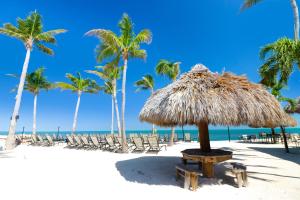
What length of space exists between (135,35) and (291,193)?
456 inches

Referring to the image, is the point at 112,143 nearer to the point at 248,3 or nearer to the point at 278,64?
the point at 278,64

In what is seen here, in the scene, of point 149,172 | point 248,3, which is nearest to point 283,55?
point 248,3

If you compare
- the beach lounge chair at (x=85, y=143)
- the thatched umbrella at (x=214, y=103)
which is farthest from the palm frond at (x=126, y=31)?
the thatched umbrella at (x=214, y=103)

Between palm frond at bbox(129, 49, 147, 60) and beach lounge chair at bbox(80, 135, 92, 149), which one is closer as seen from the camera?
palm frond at bbox(129, 49, 147, 60)

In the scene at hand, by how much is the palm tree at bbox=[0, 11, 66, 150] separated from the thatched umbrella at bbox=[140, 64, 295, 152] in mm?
12954

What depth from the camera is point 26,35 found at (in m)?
16.6

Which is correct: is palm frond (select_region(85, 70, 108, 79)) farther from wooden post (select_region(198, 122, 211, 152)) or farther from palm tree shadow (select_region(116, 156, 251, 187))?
wooden post (select_region(198, 122, 211, 152))

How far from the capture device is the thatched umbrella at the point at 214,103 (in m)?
5.80

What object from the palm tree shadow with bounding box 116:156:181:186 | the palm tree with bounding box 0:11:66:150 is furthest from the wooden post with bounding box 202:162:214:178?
the palm tree with bounding box 0:11:66:150

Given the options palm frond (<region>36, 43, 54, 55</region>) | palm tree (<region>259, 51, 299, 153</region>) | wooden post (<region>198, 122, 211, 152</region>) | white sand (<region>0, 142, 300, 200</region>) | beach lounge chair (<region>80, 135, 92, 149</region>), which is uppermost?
palm frond (<region>36, 43, 54, 55</region>)

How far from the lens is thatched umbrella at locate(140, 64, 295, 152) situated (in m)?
5.80

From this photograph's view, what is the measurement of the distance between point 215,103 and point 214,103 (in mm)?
26

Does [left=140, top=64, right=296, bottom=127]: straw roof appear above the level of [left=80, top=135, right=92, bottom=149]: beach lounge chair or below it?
above

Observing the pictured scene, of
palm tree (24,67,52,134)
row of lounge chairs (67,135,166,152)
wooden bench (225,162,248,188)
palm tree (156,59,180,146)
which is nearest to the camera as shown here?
wooden bench (225,162,248,188)
